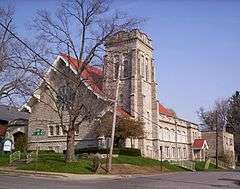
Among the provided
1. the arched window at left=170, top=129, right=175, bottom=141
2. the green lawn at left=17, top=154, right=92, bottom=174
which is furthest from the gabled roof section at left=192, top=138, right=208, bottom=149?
the green lawn at left=17, top=154, right=92, bottom=174

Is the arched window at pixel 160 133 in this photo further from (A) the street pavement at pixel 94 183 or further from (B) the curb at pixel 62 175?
(A) the street pavement at pixel 94 183

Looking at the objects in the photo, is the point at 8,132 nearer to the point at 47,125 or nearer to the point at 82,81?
the point at 47,125

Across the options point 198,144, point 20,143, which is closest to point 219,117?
point 198,144

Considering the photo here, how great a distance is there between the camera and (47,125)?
58125 millimetres

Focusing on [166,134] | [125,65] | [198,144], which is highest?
[125,65]

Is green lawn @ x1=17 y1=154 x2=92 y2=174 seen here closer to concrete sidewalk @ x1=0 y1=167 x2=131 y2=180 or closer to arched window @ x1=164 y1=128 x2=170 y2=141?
concrete sidewalk @ x1=0 y1=167 x2=131 y2=180

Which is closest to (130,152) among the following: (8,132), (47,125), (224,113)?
(47,125)

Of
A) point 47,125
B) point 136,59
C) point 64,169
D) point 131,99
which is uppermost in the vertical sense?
point 136,59

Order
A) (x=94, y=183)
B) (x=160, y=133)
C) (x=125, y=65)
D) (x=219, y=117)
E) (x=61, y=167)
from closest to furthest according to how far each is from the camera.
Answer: (x=94, y=183), (x=61, y=167), (x=125, y=65), (x=160, y=133), (x=219, y=117)

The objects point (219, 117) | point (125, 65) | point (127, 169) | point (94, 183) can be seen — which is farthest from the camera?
point (219, 117)

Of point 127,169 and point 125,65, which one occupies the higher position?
point 125,65

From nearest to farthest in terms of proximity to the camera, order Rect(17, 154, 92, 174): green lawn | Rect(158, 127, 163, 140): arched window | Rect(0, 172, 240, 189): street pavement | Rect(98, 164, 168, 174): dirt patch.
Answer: Rect(0, 172, 240, 189): street pavement, Rect(17, 154, 92, 174): green lawn, Rect(98, 164, 168, 174): dirt patch, Rect(158, 127, 163, 140): arched window

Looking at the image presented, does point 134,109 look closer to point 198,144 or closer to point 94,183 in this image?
point 198,144

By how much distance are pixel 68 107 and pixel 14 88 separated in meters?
5.31
